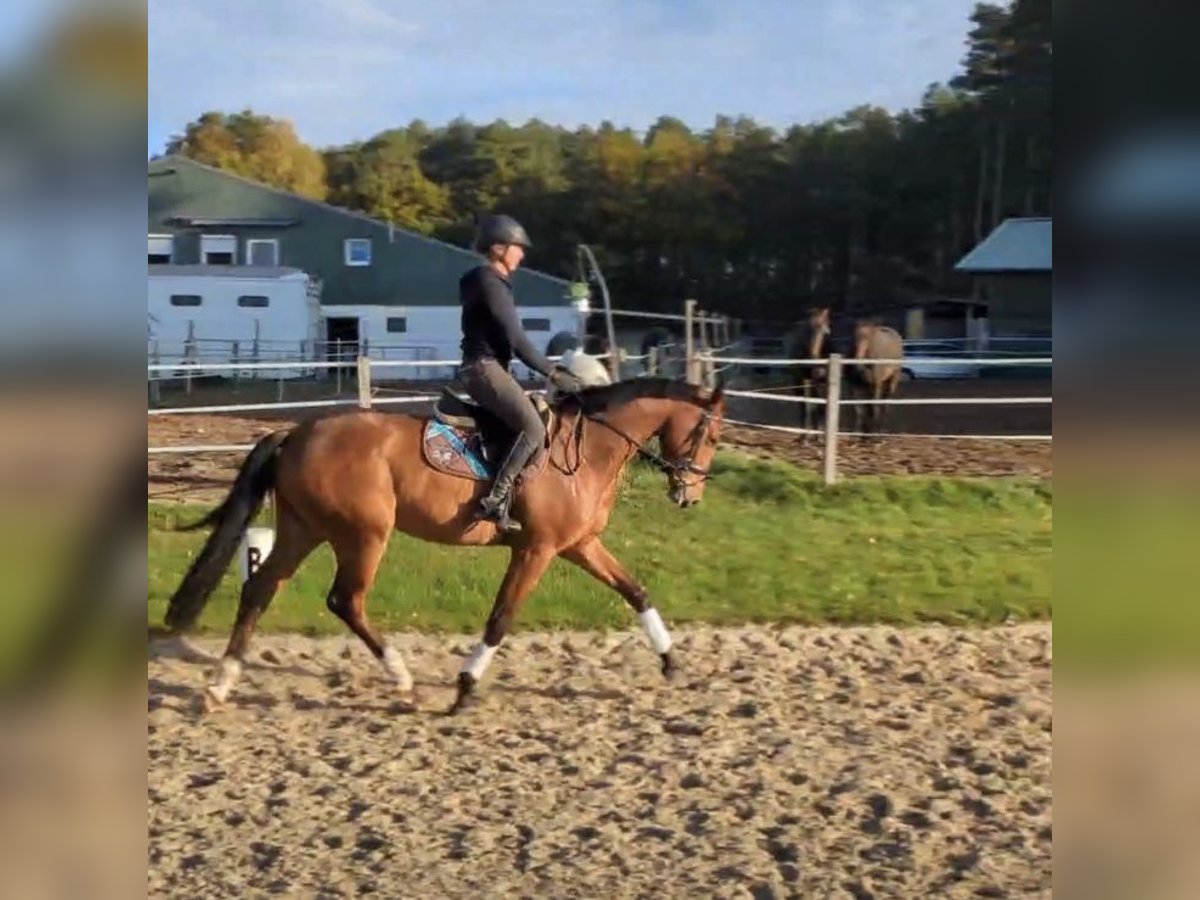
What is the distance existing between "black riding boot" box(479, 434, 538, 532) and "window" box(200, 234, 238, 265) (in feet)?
120

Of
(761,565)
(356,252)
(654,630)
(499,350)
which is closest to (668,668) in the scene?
(654,630)

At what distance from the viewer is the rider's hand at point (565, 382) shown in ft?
20.6

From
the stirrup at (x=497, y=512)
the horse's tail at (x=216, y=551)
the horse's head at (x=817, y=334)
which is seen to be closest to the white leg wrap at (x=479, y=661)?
the stirrup at (x=497, y=512)

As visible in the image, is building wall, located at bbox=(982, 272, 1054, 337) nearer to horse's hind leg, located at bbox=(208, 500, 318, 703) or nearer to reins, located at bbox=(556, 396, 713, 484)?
reins, located at bbox=(556, 396, 713, 484)

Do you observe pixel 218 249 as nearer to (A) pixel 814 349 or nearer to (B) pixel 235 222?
(B) pixel 235 222

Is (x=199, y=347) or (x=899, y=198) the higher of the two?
(x=899, y=198)

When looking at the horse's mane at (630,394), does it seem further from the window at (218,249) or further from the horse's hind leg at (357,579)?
the window at (218,249)

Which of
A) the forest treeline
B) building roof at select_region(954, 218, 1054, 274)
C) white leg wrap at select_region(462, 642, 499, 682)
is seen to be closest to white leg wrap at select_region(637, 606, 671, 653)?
white leg wrap at select_region(462, 642, 499, 682)

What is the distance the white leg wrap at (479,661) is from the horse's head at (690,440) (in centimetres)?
128
